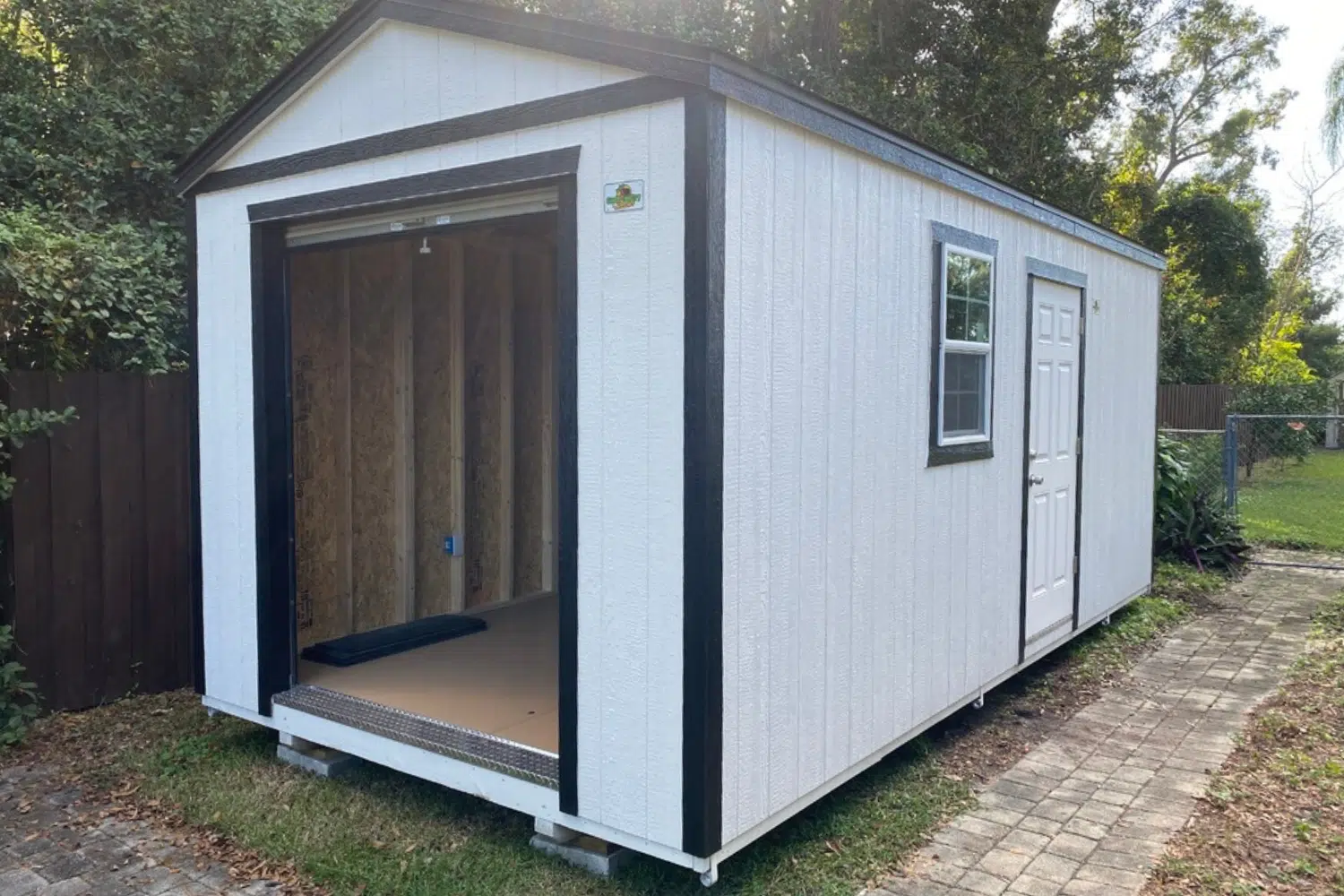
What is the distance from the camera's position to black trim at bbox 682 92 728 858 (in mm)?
2889

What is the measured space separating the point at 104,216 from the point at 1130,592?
722 cm

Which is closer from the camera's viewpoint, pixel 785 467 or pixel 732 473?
pixel 732 473

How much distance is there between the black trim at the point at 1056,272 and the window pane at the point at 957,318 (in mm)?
875

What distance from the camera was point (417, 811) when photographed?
12.2ft

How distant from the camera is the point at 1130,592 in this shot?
22.9ft

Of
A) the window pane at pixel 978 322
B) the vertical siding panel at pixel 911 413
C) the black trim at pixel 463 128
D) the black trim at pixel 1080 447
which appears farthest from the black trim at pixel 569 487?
the black trim at pixel 1080 447

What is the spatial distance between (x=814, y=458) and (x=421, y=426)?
316 centimetres

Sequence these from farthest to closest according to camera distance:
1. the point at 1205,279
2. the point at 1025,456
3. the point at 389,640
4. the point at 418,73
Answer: the point at 1205,279
the point at 389,640
the point at 1025,456
the point at 418,73

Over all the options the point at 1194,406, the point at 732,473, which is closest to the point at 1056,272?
the point at 732,473

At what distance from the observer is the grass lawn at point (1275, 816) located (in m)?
3.23

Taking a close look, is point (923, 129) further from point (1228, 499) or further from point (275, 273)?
point (275, 273)

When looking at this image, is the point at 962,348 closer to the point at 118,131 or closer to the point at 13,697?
the point at 13,697

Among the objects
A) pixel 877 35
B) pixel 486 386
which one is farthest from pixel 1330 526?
pixel 486 386

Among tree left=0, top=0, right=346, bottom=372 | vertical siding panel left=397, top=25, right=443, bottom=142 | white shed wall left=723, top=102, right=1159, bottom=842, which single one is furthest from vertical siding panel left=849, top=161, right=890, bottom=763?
tree left=0, top=0, right=346, bottom=372
